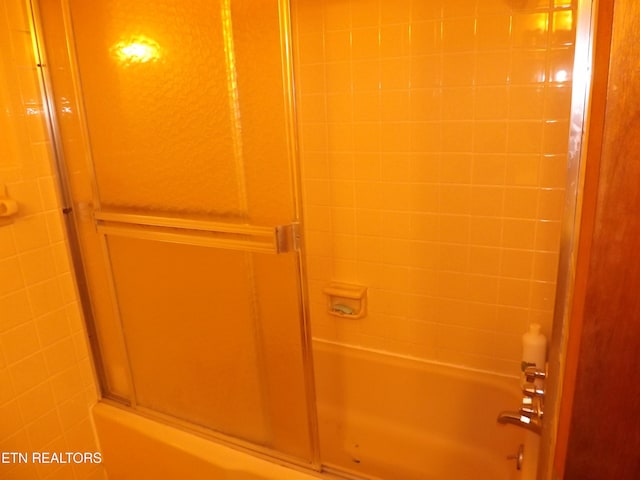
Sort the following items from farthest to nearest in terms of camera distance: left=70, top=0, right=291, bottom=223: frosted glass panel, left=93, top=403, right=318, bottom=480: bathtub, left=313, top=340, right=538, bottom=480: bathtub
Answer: left=313, top=340, right=538, bottom=480: bathtub
left=93, top=403, right=318, bottom=480: bathtub
left=70, top=0, right=291, bottom=223: frosted glass panel

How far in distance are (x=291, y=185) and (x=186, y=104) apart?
0.36m

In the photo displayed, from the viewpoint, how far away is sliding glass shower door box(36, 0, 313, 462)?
1.05m

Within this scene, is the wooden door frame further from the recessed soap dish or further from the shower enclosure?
the recessed soap dish

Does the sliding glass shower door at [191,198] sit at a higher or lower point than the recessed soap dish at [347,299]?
higher

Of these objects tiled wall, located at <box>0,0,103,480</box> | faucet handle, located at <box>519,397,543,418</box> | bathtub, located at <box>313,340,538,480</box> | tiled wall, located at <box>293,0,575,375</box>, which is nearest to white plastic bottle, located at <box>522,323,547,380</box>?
tiled wall, located at <box>293,0,575,375</box>

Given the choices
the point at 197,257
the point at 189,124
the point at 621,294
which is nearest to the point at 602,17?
the point at 621,294

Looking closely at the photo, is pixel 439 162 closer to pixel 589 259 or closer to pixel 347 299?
pixel 347 299

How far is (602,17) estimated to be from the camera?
1.56 ft

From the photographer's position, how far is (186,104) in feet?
3.72

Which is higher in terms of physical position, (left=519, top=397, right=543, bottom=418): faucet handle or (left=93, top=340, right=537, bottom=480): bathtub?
(left=519, top=397, right=543, bottom=418): faucet handle

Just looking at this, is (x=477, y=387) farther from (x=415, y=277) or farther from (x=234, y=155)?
(x=234, y=155)

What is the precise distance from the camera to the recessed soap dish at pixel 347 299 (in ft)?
6.21

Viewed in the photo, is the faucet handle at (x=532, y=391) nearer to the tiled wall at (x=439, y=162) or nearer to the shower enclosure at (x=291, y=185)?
the shower enclosure at (x=291, y=185)

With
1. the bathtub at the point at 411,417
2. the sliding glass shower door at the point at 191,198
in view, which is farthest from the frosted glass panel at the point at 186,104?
the bathtub at the point at 411,417
